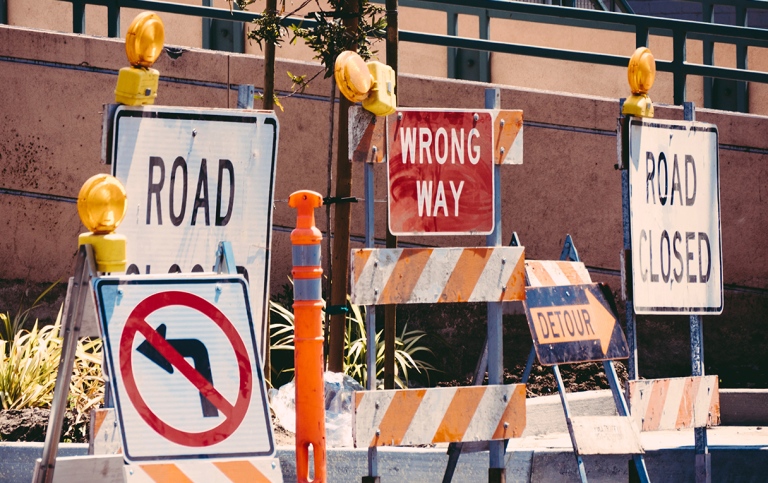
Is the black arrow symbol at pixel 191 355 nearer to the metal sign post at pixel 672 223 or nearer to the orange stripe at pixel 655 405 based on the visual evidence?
the metal sign post at pixel 672 223

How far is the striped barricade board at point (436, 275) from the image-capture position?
611 centimetres

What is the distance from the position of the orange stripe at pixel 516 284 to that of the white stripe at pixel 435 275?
1.08 ft

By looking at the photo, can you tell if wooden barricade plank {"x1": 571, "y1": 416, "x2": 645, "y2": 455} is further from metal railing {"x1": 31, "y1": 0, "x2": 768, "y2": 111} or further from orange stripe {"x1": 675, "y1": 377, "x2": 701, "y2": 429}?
metal railing {"x1": 31, "y1": 0, "x2": 768, "y2": 111}

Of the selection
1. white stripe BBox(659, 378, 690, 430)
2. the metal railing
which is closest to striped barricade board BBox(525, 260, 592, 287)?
white stripe BBox(659, 378, 690, 430)

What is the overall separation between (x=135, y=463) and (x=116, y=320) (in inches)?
21.2

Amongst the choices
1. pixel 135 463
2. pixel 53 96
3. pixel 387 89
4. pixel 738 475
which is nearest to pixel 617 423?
pixel 738 475

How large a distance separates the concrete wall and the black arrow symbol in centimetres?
597

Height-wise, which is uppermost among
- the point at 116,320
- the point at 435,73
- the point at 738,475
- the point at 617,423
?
the point at 435,73

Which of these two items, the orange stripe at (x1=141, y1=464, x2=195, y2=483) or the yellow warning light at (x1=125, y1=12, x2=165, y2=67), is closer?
the orange stripe at (x1=141, y1=464, x2=195, y2=483)

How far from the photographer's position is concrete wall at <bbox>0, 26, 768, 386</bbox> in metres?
10.8

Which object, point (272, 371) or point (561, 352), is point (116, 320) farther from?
point (272, 371)

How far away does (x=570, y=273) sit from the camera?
274 inches

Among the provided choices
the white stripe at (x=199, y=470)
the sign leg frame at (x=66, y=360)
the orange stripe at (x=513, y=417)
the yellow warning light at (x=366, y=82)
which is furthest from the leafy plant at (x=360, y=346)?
the white stripe at (x=199, y=470)

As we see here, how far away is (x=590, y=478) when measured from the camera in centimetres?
745
